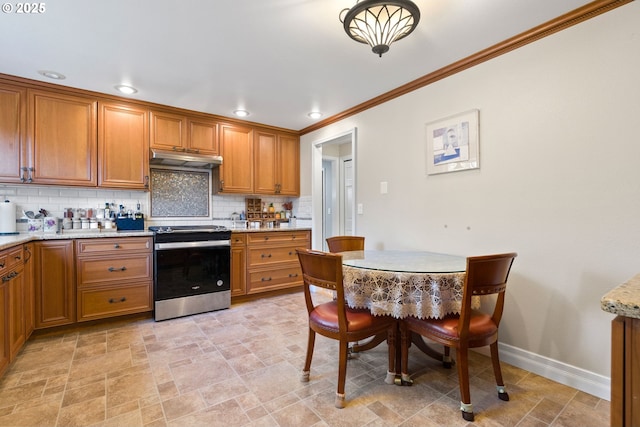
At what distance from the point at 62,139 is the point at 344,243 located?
9.48 feet

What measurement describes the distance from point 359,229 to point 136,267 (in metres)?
2.36

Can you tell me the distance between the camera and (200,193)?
394 cm

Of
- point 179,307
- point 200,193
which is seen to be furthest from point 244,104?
point 179,307

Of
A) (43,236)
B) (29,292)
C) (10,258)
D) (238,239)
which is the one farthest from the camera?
(238,239)

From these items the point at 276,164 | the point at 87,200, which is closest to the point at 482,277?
the point at 276,164

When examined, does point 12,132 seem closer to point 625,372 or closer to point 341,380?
point 341,380

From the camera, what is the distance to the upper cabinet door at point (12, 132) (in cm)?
266

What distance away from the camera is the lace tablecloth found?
1.74 meters

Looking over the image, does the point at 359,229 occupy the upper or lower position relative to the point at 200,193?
lower

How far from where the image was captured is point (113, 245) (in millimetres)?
2906

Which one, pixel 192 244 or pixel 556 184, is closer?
pixel 556 184

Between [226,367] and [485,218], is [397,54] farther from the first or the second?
[226,367]

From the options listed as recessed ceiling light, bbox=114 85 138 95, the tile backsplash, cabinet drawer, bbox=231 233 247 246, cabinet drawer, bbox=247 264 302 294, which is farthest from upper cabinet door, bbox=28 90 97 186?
cabinet drawer, bbox=247 264 302 294

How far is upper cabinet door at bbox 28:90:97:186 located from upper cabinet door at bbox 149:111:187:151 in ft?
1.77
